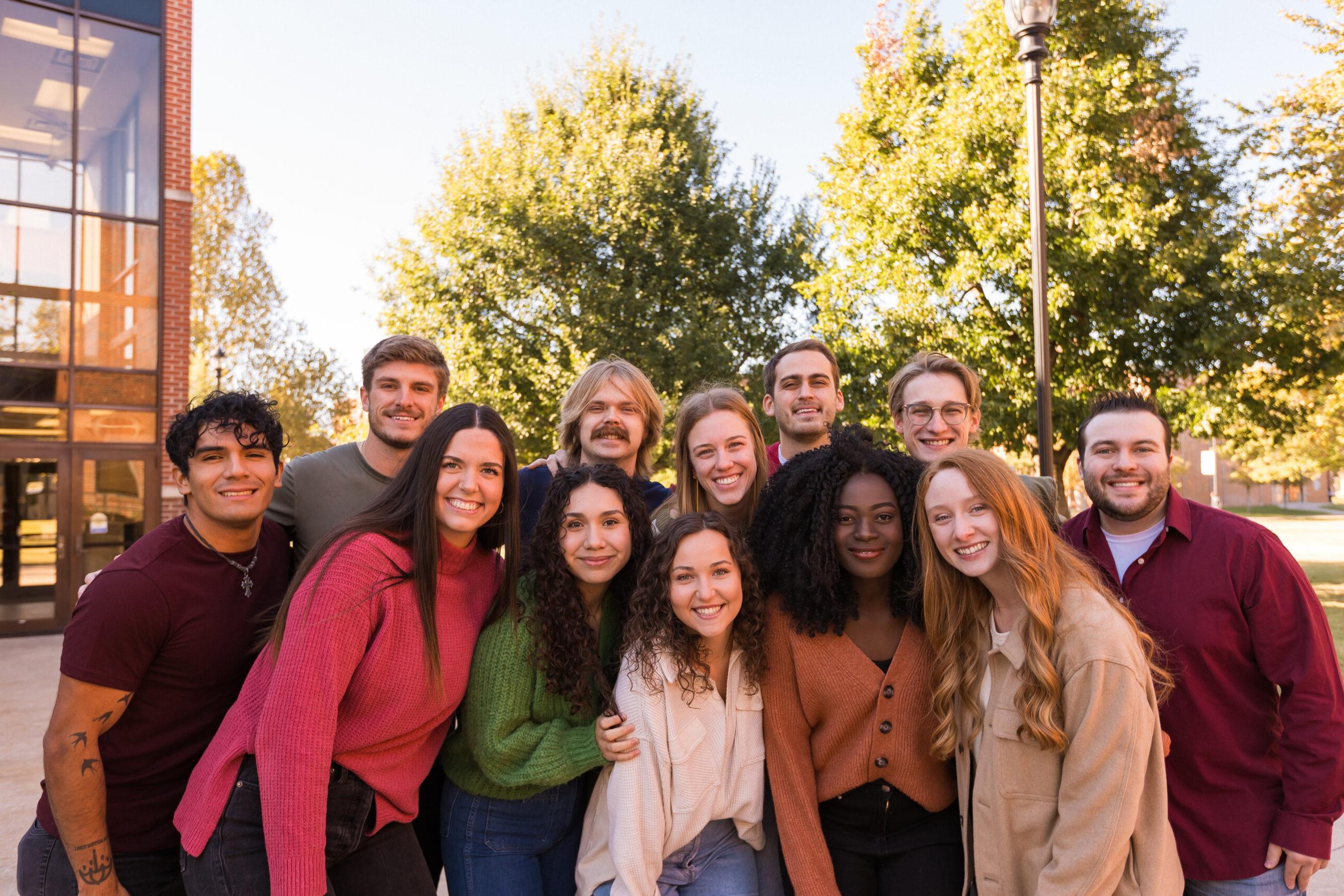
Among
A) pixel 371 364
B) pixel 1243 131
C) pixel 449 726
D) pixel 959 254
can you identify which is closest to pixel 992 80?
pixel 959 254

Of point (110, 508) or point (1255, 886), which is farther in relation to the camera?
point (110, 508)

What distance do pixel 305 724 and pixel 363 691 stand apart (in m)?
0.21

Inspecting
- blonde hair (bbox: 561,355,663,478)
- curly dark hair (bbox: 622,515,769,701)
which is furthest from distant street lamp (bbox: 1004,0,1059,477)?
curly dark hair (bbox: 622,515,769,701)

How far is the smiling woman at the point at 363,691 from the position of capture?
2.35 metres

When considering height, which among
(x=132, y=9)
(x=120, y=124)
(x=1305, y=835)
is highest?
(x=132, y=9)

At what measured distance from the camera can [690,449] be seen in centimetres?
402

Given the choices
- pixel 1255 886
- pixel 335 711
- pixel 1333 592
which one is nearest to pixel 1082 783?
pixel 1255 886

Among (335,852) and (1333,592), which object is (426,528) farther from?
(1333,592)

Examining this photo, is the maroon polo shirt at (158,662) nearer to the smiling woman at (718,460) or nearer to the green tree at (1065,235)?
the smiling woman at (718,460)

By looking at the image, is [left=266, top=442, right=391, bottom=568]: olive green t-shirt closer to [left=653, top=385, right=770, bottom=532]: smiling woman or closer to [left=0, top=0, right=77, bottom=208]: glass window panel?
[left=653, top=385, right=770, bottom=532]: smiling woman

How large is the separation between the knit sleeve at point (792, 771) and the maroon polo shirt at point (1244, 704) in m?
1.15

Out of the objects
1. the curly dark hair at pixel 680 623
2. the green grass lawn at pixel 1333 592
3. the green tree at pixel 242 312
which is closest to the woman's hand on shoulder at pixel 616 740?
the curly dark hair at pixel 680 623

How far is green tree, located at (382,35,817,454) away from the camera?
14.8 m

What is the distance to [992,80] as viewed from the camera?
12094mm
